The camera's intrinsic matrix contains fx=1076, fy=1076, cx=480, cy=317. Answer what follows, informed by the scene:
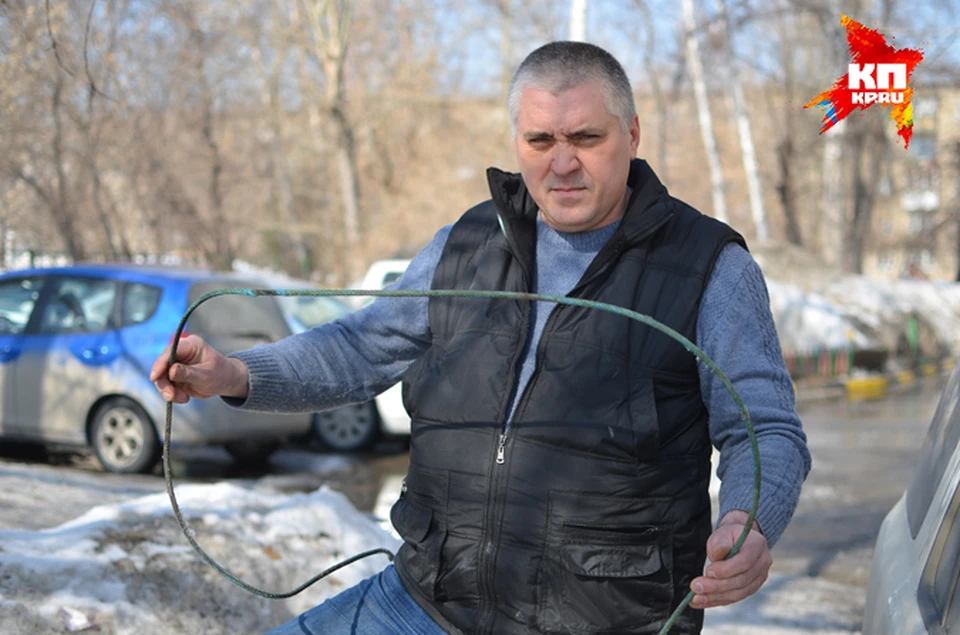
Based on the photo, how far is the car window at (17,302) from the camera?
9.28 meters

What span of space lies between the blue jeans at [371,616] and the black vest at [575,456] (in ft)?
0.13

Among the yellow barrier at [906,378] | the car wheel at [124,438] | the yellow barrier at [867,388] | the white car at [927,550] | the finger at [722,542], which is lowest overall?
the yellow barrier at [906,378]

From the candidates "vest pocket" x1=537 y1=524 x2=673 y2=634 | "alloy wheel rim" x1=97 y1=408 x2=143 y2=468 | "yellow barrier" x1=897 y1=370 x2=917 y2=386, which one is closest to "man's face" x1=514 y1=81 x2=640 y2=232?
"vest pocket" x1=537 y1=524 x2=673 y2=634

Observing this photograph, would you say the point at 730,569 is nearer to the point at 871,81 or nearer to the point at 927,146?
the point at 871,81

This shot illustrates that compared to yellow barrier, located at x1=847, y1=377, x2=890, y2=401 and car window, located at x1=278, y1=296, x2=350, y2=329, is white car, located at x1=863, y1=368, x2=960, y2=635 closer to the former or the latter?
car window, located at x1=278, y1=296, x2=350, y2=329

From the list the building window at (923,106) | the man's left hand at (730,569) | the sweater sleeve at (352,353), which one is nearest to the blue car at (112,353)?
the building window at (923,106)

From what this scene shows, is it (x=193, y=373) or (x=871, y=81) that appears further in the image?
(x=871, y=81)

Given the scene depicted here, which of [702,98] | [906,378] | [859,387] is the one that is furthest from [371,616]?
[702,98]

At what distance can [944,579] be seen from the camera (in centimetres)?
225

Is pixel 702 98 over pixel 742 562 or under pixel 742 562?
over

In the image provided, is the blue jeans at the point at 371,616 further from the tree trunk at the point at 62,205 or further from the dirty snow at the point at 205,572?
the tree trunk at the point at 62,205

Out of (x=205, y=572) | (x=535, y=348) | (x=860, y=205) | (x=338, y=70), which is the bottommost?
(x=205, y=572)

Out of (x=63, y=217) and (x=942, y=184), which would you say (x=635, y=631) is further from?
(x=942, y=184)

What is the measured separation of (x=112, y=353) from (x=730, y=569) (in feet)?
25.3
